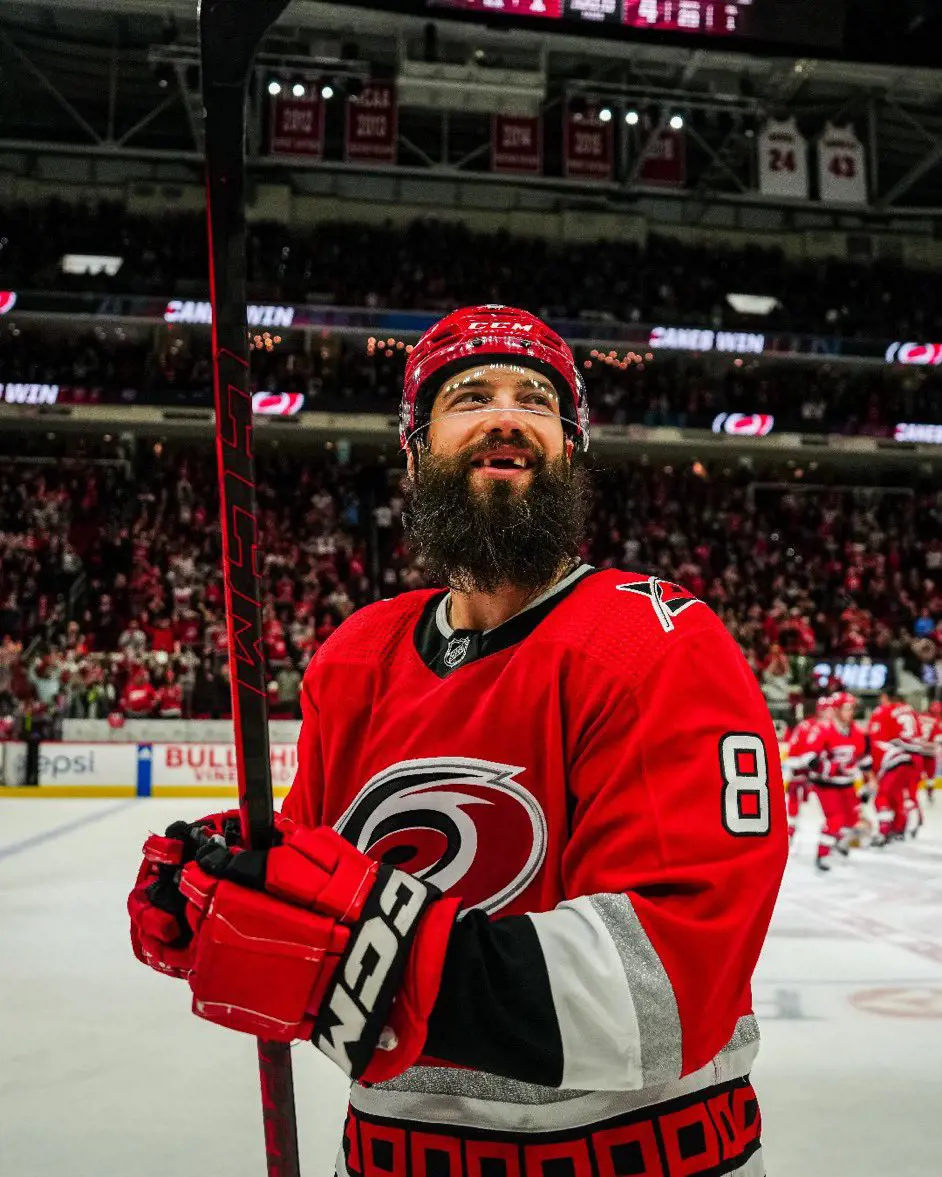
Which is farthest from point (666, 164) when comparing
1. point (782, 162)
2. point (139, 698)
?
point (139, 698)

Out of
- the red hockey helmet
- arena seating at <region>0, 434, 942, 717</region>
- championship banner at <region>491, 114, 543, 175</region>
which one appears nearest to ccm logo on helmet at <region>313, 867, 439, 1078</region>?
the red hockey helmet

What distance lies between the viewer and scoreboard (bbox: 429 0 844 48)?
8.51 metres

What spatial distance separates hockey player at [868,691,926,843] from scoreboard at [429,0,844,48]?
570 centimetres

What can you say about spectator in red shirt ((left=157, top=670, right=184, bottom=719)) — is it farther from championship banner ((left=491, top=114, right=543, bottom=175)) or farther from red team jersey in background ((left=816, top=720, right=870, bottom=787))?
championship banner ((left=491, top=114, right=543, bottom=175))

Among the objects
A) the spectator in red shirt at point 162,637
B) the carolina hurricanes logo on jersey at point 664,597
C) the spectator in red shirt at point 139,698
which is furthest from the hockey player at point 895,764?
the spectator in red shirt at point 162,637

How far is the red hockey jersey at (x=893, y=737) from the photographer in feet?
28.7

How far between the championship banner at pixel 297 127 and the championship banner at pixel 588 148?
12.4ft

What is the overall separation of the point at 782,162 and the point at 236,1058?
53.4 feet

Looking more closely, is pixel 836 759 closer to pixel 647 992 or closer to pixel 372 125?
pixel 647 992

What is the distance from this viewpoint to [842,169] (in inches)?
674

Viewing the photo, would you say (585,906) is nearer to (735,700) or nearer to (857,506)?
(735,700)

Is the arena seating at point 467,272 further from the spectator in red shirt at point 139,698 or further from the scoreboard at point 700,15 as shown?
the scoreboard at point 700,15

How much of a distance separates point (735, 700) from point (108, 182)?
22001 mm

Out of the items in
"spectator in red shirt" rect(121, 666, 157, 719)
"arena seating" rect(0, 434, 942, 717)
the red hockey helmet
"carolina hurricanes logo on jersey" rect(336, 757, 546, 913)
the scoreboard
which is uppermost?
the scoreboard
